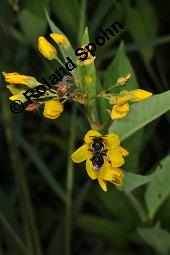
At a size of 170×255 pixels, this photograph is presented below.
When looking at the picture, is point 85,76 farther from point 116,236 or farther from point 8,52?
point 8,52

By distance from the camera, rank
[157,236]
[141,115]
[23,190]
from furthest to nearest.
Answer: [23,190] < [157,236] < [141,115]

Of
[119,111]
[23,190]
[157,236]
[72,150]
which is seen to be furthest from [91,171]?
[23,190]

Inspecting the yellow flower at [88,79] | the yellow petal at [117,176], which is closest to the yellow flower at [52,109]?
the yellow flower at [88,79]

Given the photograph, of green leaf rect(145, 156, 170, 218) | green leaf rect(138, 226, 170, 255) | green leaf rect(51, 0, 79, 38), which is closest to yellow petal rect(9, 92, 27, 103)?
green leaf rect(145, 156, 170, 218)

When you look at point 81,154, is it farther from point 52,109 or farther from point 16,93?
point 16,93

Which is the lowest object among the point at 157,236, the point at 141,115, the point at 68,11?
the point at 157,236

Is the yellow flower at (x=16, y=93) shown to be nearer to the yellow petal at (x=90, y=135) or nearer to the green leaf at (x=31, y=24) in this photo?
the yellow petal at (x=90, y=135)

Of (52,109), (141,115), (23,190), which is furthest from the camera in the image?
(23,190)

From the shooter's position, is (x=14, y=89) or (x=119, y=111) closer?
(x=119, y=111)
